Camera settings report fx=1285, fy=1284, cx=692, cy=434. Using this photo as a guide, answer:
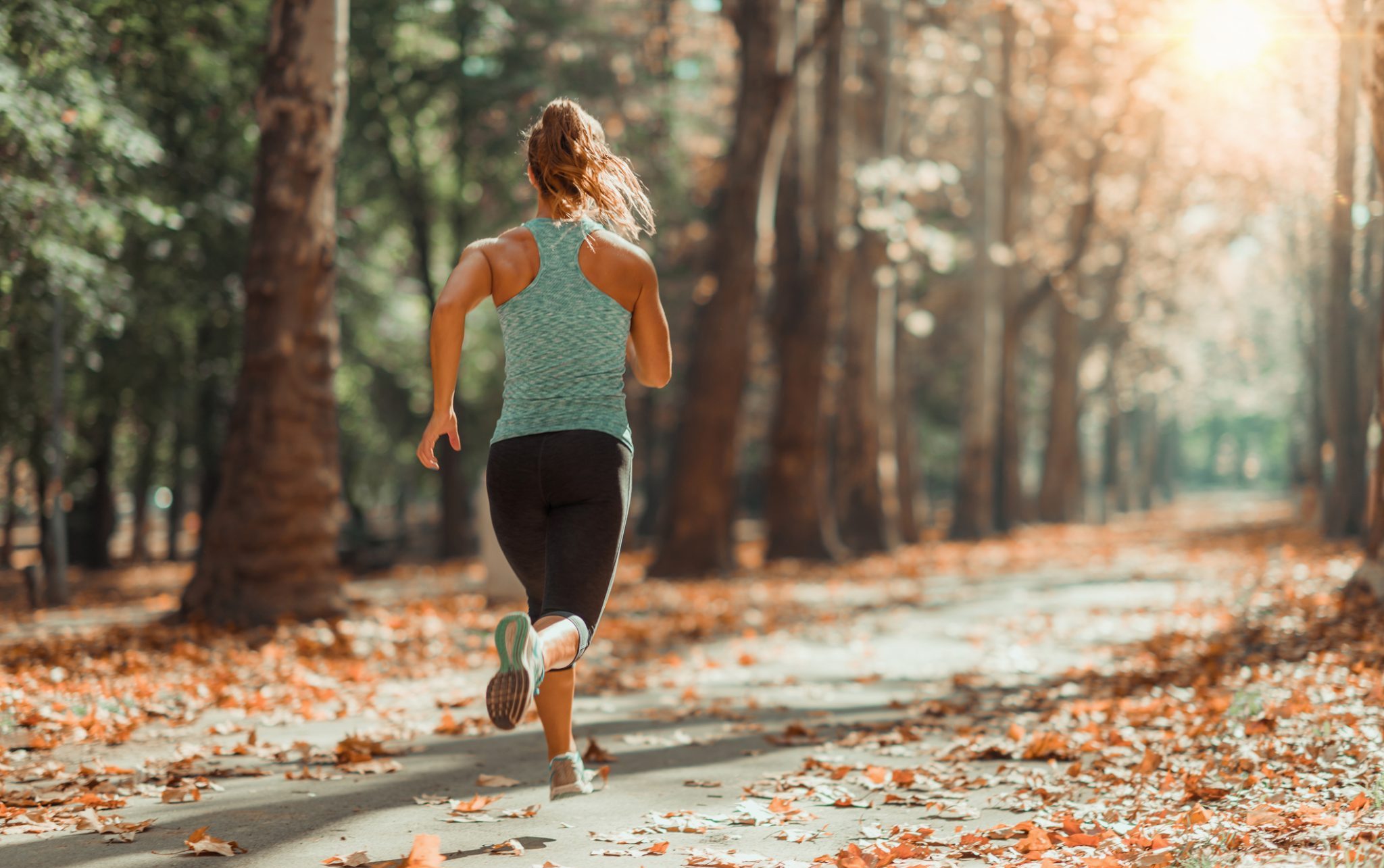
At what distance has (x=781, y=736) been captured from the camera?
650 centimetres

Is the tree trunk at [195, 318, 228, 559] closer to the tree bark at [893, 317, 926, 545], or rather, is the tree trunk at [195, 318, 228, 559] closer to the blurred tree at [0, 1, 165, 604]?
the blurred tree at [0, 1, 165, 604]

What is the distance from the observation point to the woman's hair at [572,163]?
13.7ft

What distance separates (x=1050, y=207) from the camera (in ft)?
110

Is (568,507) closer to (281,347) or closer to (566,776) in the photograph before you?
(566,776)

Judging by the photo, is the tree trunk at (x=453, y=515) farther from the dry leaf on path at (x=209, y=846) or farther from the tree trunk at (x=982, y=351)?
the dry leaf on path at (x=209, y=846)

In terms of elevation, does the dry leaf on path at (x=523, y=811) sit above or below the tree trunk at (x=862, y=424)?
below

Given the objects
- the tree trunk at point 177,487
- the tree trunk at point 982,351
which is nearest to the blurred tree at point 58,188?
the tree trunk at point 177,487

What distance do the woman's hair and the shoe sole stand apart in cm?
132

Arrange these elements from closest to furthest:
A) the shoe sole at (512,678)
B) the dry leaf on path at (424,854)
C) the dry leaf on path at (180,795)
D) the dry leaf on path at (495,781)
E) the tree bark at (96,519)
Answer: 1. the shoe sole at (512,678)
2. the dry leaf on path at (424,854)
3. the dry leaf on path at (180,795)
4. the dry leaf on path at (495,781)
5. the tree bark at (96,519)

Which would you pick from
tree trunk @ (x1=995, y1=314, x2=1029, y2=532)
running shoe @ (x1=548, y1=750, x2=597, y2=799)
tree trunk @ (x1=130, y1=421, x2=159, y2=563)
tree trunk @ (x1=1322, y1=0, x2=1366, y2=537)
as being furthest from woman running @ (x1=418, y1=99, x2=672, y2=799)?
tree trunk @ (x1=995, y1=314, x2=1029, y2=532)

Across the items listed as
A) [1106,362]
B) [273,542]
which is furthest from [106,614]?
[1106,362]

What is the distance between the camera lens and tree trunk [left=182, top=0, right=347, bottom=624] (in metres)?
9.93

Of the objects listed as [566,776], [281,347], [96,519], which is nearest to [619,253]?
[566,776]

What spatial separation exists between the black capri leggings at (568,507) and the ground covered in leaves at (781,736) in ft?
2.65
